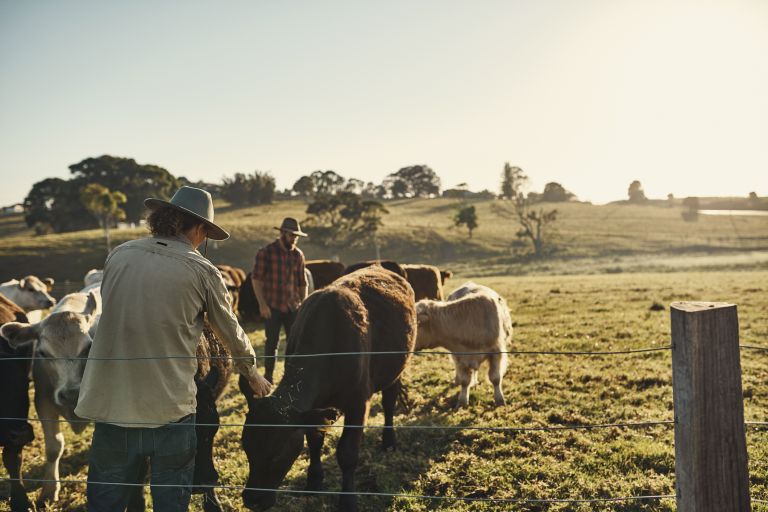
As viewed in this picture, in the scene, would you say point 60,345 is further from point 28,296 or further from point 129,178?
point 129,178

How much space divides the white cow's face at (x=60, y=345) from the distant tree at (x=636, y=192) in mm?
128678

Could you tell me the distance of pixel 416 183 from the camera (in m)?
117

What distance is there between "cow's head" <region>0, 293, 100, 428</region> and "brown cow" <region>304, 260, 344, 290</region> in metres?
11.7

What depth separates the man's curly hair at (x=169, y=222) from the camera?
10.2 feet

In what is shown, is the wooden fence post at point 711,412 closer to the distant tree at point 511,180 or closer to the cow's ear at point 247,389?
the cow's ear at point 247,389

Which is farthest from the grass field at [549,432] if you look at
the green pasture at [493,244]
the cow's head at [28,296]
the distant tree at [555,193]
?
the distant tree at [555,193]

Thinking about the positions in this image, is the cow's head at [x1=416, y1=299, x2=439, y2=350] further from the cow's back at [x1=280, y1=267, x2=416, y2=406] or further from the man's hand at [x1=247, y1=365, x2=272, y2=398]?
the man's hand at [x1=247, y1=365, x2=272, y2=398]

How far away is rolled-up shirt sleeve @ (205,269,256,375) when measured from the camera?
3045mm

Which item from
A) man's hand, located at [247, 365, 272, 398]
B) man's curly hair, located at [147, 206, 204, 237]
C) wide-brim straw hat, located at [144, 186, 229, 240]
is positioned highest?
wide-brim straw hat, located at [144, 186, 229, 240]

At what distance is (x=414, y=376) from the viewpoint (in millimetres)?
9086

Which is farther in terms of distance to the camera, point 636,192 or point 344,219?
point 636,192

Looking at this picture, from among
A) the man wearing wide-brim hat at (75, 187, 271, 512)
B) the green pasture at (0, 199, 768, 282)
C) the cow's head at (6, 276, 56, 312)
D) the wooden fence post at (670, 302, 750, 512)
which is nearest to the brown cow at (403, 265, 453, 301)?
the cow's head at (6, 276, 56, 312)

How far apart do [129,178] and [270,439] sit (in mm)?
71907

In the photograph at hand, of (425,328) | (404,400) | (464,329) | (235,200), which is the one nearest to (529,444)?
(404,400)
